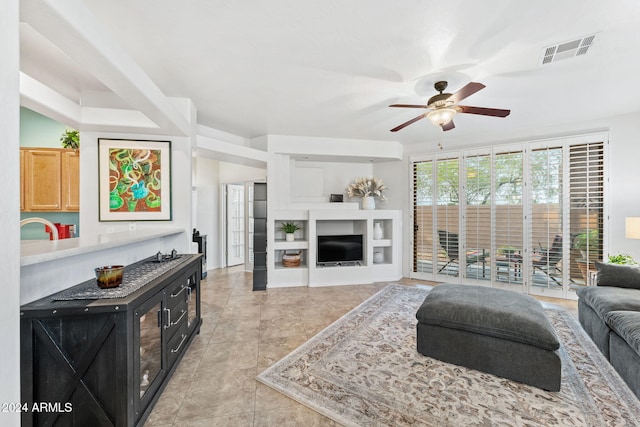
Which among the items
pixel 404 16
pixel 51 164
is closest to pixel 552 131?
pixel 404 16

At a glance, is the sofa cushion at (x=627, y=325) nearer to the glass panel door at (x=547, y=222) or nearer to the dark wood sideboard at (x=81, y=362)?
the glass panel door at (x=547, y=222)

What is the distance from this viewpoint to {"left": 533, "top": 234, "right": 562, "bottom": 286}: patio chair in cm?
410

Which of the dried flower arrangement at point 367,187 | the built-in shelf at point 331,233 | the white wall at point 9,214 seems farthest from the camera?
the dried flower arrangement at point 367,187

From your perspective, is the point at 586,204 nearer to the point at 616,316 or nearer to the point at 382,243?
the point at 616,316

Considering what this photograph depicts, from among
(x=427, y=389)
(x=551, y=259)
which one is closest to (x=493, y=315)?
(x=427, y=389)

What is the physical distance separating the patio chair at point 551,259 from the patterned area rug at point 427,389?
1.65 metres

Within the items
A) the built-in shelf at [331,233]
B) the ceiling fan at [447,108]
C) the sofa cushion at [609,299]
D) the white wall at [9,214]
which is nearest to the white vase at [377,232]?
the built-in shelf at [331,233]

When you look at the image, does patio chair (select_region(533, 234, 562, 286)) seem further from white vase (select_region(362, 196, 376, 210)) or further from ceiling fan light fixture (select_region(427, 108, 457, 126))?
ceiling fan light fixture (select_region(427, 108, 457, 126))

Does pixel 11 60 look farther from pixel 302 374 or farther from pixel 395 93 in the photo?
pixel 395 93

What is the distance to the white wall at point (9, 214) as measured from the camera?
3.05 ft

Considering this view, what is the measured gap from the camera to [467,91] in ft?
7.74

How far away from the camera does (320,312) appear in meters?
3.56

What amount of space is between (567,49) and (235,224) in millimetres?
6042

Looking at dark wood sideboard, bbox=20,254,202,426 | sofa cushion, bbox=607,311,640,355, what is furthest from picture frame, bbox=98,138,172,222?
sofa cushion, bbox=607,311,640,355
